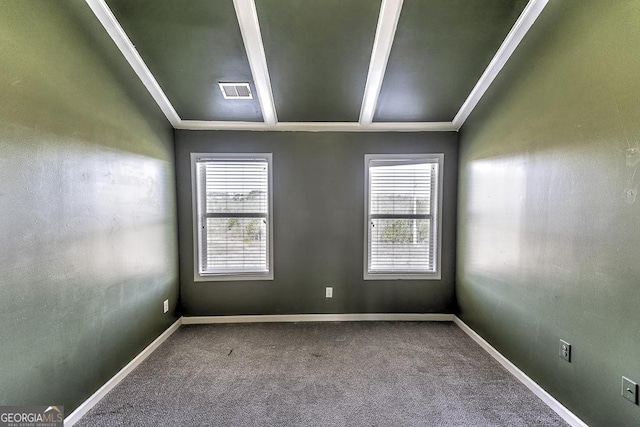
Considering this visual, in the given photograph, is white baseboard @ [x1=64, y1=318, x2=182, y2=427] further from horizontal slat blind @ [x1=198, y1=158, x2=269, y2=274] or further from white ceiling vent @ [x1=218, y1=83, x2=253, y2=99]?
white ceiling vent @ [x1=218, y1=83, x2=253, y2=99]

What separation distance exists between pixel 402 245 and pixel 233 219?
6.69ft

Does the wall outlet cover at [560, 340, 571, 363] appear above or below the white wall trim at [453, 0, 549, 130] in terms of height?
below

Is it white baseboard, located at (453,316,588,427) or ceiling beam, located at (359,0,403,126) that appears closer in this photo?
white baseboard, located at (453,316,588,427)

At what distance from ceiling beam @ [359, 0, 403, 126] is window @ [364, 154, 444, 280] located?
0.65 meters

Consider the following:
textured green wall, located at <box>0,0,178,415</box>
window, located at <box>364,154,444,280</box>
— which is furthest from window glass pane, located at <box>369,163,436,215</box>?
textured green wall, located at <box>0,0,178,415</box>

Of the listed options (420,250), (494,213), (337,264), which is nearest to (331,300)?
(337,264)

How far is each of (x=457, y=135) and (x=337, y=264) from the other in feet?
6.72

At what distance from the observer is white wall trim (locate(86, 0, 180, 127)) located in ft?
5.97

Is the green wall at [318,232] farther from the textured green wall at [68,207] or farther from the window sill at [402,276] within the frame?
the textured green wall at [68,207]

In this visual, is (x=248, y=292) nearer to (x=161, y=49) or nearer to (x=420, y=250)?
(x=420, y=250)

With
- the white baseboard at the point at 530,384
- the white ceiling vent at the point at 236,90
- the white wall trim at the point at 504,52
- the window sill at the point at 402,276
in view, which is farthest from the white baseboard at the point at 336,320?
the white ceiling vent at the point at 236,90

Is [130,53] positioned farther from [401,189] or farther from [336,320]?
[336,320]

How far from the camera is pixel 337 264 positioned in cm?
325

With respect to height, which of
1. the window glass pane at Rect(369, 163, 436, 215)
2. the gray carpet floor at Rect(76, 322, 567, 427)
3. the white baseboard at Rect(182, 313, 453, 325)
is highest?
the window glass pane at Rect(369, 163, 436, 215)
